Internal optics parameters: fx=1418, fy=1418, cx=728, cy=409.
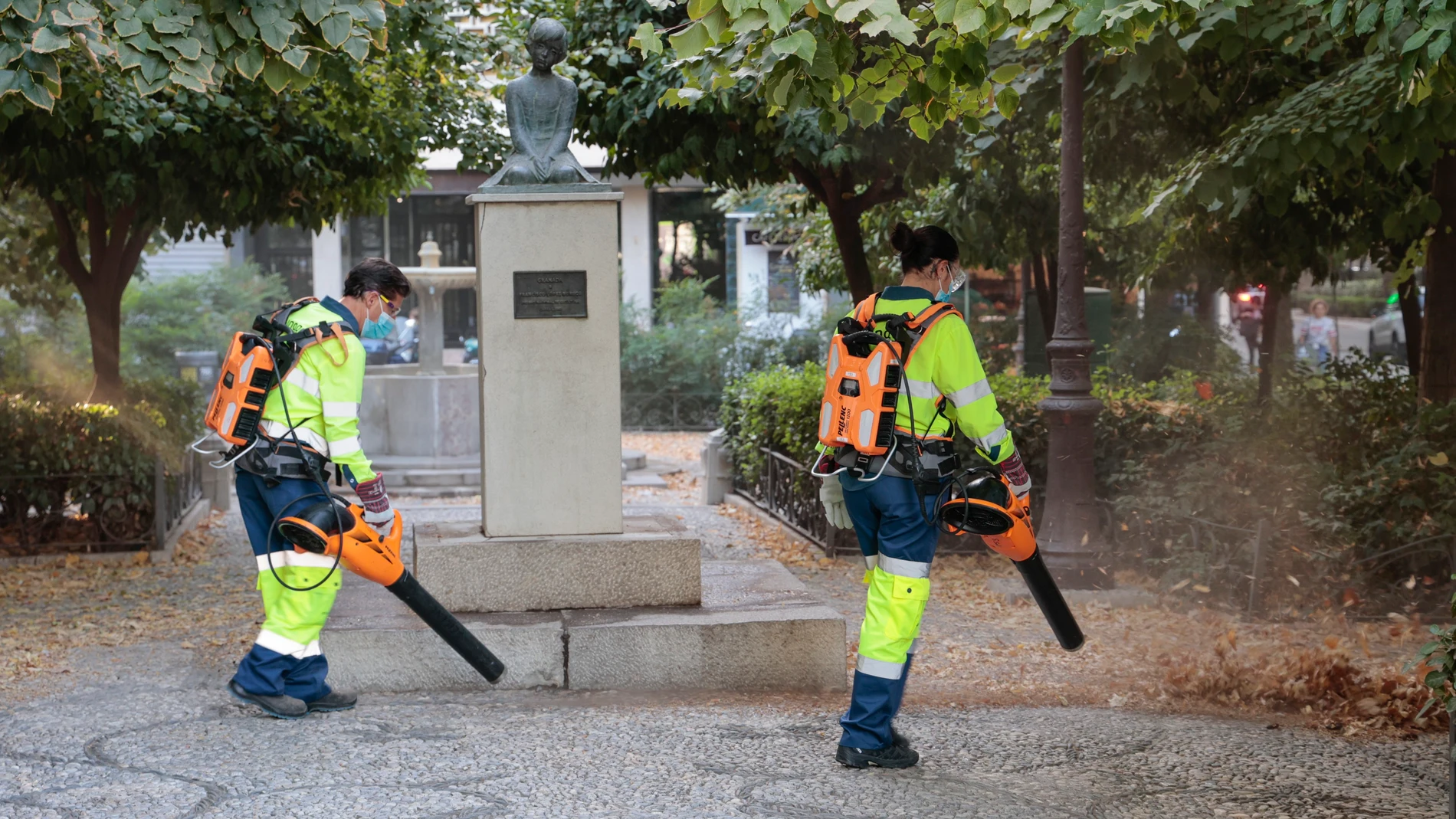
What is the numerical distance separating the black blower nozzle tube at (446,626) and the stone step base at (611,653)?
434mm

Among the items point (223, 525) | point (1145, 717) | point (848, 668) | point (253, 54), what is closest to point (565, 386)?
point (848, 668)

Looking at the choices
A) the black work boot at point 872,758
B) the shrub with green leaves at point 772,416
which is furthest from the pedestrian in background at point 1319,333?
the black work boot at point 872,758

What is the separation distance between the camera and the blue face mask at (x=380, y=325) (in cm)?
588

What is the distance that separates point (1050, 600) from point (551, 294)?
2.67 m

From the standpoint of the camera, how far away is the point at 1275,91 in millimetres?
9109

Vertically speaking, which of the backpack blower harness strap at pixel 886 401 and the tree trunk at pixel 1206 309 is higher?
the tree trunk at pixel 1206 309

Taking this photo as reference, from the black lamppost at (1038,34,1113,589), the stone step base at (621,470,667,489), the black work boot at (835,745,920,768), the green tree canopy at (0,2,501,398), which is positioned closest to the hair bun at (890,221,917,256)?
the black work boot at (835,745,920,768)

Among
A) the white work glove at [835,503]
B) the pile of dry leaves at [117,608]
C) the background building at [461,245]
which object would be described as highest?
the background building at [461,245]

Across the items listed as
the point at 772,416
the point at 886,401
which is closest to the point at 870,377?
the point at 886,401

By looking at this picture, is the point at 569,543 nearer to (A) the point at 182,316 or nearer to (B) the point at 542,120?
(B) the point at 542,120

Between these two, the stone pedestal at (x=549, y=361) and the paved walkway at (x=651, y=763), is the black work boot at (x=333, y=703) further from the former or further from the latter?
the stone pedestal at (x=549, y=361)

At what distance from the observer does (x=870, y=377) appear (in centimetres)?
486

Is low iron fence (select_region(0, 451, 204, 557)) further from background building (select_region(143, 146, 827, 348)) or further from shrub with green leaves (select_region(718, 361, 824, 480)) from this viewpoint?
background building (select_region(143, 146, 827, 348))

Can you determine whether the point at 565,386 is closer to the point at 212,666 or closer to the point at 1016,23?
the point at 212,666
